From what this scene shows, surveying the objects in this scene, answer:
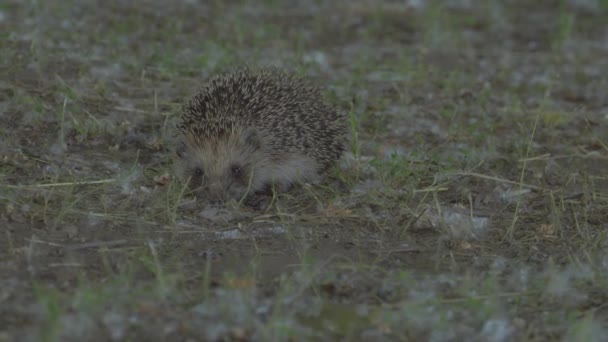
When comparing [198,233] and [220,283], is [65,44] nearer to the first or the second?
[198,233]

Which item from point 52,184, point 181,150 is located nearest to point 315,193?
point 181,150

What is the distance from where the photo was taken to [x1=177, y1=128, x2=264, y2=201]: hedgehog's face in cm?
549

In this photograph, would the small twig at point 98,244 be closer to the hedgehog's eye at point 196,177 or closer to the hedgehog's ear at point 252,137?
the hedgehog's eye at point 196,177

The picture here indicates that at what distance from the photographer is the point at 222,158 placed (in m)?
5.52

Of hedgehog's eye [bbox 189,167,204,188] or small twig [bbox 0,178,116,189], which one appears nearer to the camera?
small twig [bbox 0,178,116,189]

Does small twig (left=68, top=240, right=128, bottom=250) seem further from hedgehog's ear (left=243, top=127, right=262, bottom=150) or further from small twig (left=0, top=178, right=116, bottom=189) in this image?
hedgehog's ear (left=243, top=127, right=262, bottom=150)

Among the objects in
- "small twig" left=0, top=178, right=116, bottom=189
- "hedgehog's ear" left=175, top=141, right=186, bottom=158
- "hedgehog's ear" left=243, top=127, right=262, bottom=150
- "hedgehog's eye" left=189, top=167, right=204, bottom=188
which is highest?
"hedgehog's ear" left=243, top=127, right=262, bottom=150

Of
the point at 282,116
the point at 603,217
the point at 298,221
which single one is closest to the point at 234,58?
the point at 282,116

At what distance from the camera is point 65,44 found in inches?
296

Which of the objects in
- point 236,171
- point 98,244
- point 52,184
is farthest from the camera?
point 236,171

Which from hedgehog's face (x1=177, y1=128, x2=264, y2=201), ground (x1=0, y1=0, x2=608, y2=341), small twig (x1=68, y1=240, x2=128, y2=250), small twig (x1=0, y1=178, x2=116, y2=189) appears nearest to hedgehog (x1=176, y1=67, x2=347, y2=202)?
hedgehog's face (x1=177, y1=128, x2=264, y2=201)

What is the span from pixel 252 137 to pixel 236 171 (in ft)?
0.81

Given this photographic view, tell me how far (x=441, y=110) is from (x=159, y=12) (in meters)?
3.52

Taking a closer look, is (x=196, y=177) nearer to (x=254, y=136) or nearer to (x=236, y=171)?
(x=236, y=171)
